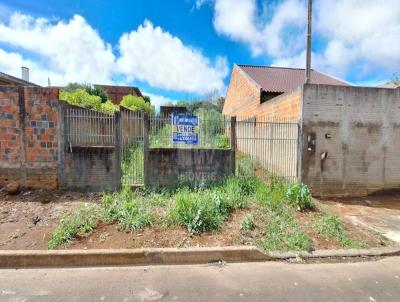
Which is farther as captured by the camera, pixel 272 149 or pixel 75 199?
pixel 272 149

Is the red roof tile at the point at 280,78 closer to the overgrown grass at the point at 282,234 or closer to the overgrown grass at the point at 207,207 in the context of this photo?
the overgrown grass at the point at 207,207

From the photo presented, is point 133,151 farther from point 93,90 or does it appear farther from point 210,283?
point 93,90

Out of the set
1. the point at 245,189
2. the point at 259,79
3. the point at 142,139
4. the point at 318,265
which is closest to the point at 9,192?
the point at 142,139

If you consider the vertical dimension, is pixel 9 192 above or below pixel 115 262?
above

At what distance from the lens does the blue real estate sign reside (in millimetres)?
7094

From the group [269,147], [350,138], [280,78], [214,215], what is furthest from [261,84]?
[214,215]

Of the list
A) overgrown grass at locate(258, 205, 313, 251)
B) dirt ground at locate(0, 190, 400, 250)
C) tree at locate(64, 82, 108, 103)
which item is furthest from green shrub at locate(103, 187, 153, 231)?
tree at locate(64, 82, 108, 103)

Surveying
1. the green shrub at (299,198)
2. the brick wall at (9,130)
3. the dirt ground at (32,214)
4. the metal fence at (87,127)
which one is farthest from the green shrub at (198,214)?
the brick wall at (9,130)

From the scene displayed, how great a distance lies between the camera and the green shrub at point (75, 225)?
428 cm

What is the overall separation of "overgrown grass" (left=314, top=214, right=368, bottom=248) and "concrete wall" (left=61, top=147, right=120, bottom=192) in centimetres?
485

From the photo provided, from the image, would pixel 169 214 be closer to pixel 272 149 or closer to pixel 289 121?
pixel 272 149

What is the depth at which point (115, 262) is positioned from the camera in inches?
155

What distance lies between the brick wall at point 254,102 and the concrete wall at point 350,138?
1.84 ft

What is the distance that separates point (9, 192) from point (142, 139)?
3356mm
